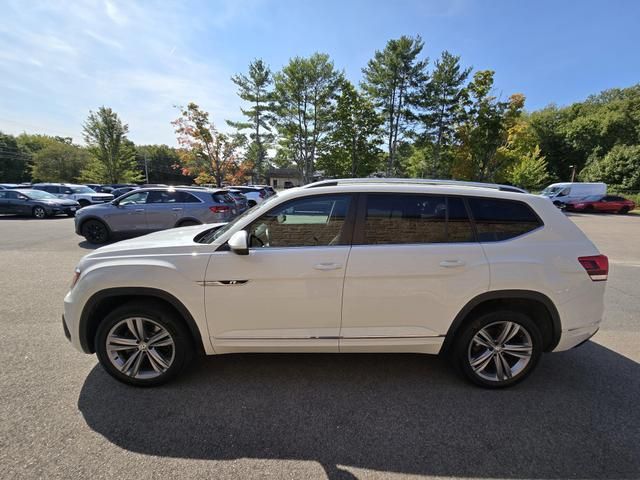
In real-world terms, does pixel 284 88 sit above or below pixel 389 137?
above

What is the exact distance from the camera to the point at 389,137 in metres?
26.0

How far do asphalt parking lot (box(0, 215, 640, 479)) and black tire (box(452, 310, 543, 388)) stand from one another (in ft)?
0.42

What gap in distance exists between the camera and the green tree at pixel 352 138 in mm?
24312

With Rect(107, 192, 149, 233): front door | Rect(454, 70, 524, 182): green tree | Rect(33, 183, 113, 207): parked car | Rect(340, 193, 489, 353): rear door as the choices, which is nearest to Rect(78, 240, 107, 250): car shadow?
Rect(107, 192, 149, 233): front door

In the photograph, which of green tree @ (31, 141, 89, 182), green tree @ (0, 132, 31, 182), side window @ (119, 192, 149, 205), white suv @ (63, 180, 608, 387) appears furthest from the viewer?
green tree @ (0, 132, 31, 182)

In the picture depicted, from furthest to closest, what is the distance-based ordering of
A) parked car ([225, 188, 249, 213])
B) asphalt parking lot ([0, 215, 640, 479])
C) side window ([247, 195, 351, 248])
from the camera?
1. parked car ([225, 188, 249, 213])
2. side window ([247, 195, 351, 248])
3. asphalt parking lot ([0, 215, 640, 479])

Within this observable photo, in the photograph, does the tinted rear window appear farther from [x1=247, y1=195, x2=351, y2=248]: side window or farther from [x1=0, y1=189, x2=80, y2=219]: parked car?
[x1=0, y1=189, x2=80, y2=219]: parked car

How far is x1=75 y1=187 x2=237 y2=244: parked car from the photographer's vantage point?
26.1 feet

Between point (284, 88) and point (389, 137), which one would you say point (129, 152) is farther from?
point (389, 137)

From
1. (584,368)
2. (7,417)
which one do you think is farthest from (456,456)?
(7,417)

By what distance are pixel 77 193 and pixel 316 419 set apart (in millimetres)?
24187

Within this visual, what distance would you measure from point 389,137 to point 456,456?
26939 mm

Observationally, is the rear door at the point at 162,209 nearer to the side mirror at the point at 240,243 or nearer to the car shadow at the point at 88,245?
the car shadow at the point at 88,245

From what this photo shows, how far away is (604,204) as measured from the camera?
77.0 feet
